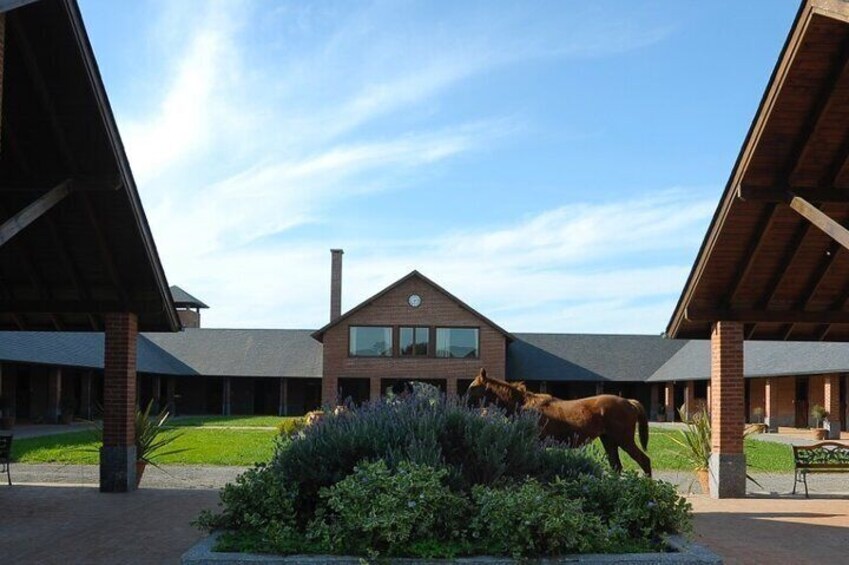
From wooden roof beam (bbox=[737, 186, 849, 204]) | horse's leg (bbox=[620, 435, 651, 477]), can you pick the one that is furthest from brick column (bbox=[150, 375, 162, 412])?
wooden roof beam (bbox=[737, 186, 849, 204])

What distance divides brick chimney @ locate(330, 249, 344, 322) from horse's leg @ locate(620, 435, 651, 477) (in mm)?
36561

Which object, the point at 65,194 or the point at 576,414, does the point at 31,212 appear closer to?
the point at 65,194

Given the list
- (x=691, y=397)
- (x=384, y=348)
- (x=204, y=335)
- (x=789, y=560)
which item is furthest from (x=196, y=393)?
(x=789, y=560)

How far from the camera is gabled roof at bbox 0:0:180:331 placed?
9945 mm

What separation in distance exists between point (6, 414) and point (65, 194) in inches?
948

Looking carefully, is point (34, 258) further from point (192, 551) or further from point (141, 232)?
point (192, 551)

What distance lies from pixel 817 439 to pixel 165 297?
25.6m

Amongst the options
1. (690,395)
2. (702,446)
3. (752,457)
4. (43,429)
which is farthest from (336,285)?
(702,446)

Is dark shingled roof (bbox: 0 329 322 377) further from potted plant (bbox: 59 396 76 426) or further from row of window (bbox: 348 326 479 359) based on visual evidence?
row of window (bbox: 348 326 479 359)

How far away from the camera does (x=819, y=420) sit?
113 feet

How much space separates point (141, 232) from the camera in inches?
506

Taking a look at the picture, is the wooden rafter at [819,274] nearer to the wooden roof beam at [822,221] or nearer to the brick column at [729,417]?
the brick column at [729,417]

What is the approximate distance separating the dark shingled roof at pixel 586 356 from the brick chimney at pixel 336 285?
9.53 metres

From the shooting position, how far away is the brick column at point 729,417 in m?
14.0
